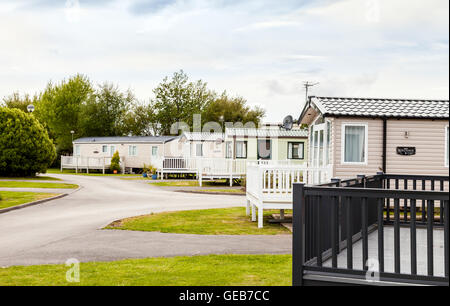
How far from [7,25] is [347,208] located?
24.4ft

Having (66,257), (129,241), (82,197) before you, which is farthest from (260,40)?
(82,197)

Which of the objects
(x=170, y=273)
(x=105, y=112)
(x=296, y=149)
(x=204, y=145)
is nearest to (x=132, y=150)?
(x=204, y=145)

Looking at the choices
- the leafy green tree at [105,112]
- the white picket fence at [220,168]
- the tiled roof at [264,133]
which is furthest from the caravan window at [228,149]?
the leafy green tree at [105,112]

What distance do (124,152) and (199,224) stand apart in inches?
1268

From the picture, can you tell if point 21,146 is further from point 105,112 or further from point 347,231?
point 347,231

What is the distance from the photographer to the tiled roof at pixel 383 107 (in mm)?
14766

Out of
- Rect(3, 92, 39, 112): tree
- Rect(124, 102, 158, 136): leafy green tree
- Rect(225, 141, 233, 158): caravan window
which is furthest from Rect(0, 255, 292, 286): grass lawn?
Rect(3, 92, 39, 112): tree

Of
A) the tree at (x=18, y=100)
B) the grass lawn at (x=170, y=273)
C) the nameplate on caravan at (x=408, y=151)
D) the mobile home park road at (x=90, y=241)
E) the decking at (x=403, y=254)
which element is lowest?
the mobile home park road at (x=90, y=241)

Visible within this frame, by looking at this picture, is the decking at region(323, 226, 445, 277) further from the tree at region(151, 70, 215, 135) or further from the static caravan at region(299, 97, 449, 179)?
the tree at region(151, 70, 215, 135)

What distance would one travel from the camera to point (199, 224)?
11.2 m

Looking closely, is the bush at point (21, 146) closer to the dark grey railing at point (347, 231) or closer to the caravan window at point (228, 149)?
the caravan window at point (228, 149)

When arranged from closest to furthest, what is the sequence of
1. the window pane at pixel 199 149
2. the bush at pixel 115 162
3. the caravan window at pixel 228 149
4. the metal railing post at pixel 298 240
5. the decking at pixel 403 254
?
the metal railing post at pixel 298 240
the decking at pixel 403 254
the caravan window at pixel 228 149
the window pane at pixel 199 149
the bush at pixel 115 162

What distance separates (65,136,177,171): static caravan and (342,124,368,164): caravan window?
26.4m

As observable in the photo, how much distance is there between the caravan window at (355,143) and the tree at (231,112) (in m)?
47.0
